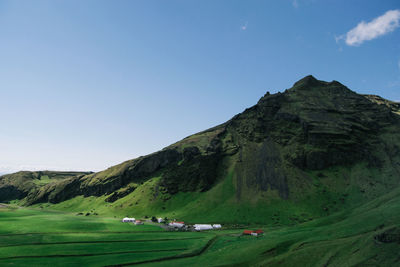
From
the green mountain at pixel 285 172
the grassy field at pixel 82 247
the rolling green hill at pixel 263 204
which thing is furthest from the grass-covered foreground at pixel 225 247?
the green mountain at pixel 285 172

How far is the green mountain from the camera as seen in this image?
135250 millimetres

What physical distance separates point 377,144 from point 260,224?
355 ft

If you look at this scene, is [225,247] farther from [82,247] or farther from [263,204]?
[263,204]

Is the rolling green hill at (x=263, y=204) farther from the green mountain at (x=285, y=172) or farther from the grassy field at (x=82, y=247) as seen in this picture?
the green mountain at (x=285, y=172)

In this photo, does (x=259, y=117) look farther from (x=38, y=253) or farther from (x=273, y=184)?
(x=38, y=253)

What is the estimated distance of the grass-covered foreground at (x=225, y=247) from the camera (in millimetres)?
35469

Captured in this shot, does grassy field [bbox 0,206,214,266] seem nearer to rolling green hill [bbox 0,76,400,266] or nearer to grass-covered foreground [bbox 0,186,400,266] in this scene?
grass-covered foreground [bbox 0,186,400,266]

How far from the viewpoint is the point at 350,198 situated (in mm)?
134375

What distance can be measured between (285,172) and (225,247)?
101 metres

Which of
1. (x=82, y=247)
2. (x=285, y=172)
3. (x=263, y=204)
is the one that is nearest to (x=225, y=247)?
(x=82, y=247)

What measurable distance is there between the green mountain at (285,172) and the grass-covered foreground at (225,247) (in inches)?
2033

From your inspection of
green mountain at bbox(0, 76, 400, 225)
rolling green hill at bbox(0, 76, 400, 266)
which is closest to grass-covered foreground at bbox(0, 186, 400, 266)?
rolling green hill at bbox(0, 76, 400, 266)

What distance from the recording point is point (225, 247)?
67.9 meters

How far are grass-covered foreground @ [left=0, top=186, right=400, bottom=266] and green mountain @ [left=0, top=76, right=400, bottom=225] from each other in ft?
169
